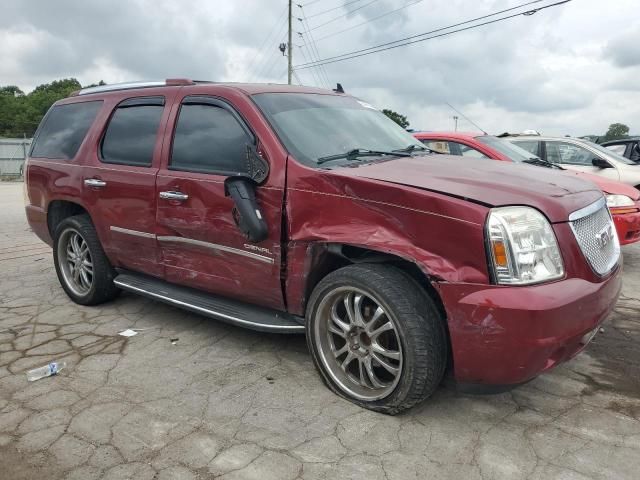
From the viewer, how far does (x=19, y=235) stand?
8.69 m

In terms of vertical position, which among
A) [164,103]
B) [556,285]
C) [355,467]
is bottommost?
[355,467]

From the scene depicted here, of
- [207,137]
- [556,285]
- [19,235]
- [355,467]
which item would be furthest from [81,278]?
[19,235]

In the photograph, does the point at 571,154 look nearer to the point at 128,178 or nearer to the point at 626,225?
the point at 626,225

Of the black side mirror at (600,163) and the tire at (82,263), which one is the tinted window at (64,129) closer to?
the tire at (82,263)

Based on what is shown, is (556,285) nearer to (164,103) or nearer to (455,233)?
(455,233)

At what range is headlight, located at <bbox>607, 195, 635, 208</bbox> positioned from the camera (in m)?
5.90

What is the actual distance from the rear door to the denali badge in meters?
2.89

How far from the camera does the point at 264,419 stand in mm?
2918

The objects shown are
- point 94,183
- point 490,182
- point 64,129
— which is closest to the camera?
point 490,182

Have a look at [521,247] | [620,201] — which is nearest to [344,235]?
[521,247]

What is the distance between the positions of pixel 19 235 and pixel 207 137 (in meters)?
6.47

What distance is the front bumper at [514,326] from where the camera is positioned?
2432 millimetres

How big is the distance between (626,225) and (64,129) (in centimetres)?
578

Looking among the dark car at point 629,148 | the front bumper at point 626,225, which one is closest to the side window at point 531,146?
the dark car at point 629,148
